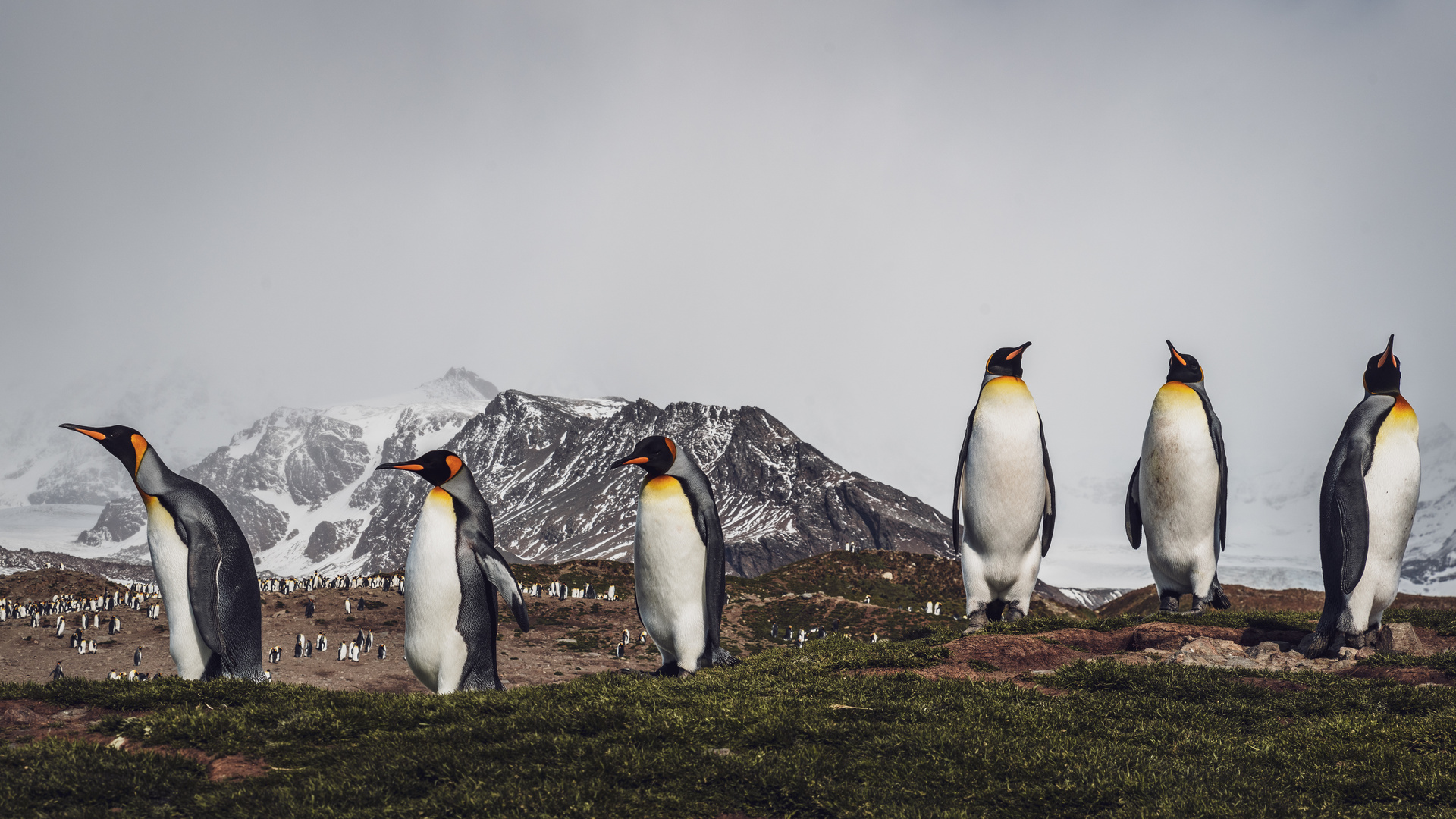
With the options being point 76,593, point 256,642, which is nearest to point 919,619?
point 256,642

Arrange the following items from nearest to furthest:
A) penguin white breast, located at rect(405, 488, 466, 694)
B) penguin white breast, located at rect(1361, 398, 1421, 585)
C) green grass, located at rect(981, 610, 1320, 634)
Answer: penguin white breast, located at rect(405, 488, 466, 694), penguin white breast, located at rect(1361, 398, 1421, 585), green grass, located at rect(981, 610, 1320, 634)

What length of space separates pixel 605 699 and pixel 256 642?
6.63 metres

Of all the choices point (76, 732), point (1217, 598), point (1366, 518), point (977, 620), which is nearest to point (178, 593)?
point (76, 732)

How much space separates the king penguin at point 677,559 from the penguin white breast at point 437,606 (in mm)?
2429

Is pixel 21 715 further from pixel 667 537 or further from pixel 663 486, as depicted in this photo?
pixel 663 486

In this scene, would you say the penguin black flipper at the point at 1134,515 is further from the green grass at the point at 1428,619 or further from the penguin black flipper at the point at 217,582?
the penguin black flipper at the point at 217,582

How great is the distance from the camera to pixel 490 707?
823 cm

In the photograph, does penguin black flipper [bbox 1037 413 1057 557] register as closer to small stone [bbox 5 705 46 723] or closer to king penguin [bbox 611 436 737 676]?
king penguin [bbox 611 436 737 676]

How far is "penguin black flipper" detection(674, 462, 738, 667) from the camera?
481 inches

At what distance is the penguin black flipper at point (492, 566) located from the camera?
1098 cm

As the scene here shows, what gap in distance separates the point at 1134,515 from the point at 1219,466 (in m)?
1.89

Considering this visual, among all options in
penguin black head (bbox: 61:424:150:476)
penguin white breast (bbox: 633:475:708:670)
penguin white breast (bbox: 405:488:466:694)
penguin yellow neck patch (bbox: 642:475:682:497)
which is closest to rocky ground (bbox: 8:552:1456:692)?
penguin white breast (bbox: 633:475:708:670)

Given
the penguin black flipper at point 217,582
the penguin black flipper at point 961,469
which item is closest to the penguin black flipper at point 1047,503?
the penguin black flipper at point 961,469

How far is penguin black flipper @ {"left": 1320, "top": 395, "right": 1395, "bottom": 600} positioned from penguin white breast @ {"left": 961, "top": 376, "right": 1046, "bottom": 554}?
395cm
